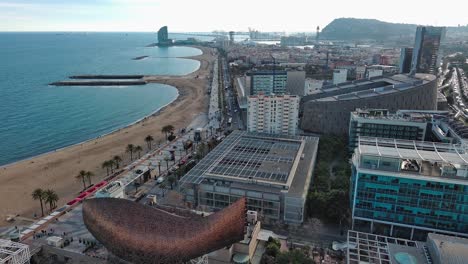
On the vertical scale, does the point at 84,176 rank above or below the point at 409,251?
below

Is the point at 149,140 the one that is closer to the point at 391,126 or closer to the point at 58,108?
the point at 391,126

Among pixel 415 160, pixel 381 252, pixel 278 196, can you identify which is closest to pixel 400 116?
pixel 415 160

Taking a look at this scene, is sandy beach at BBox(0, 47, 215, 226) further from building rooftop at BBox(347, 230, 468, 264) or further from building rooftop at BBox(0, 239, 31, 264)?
building rooftop at BBox(347, 230, 468, 264)

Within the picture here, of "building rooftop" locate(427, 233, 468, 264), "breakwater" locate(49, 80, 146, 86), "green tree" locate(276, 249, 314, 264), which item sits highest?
"building rooftop" locate(427, 233, 468, 264)

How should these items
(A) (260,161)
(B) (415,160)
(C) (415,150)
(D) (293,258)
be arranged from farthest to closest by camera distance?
(A) (260,161) < (C) (415,150) < (B) (415,160) < (D) (293,258)

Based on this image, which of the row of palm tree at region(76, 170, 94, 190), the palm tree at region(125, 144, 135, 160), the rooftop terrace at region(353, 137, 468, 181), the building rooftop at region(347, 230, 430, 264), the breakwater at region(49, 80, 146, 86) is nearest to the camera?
the building rooftop at region(347, 230, 430, 264)

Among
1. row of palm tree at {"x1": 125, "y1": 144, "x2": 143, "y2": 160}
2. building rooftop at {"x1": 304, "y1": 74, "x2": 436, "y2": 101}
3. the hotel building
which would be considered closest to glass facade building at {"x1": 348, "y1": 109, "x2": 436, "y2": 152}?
the hotel building

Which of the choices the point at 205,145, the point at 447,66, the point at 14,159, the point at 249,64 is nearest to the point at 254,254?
the point at 205,145
